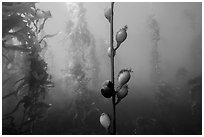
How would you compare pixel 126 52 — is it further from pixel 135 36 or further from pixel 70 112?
pixel 70 112

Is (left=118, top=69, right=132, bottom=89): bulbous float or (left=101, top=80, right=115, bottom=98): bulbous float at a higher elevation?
(left=118, top=69, right=132, bottom=89): bulbous float

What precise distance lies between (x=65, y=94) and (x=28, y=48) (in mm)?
14606

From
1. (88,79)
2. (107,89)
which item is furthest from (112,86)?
(88,79)

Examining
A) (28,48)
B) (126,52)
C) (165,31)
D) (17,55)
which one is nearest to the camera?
(28,48)

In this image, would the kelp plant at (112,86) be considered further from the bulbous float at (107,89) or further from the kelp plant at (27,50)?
the kelp plant at (27,50)

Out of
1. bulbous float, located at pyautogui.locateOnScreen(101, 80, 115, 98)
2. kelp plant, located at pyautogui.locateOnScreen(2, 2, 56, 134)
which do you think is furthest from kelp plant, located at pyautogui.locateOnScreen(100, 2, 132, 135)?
kelp plant, located at pyautogui.locateOnScreen(2, 2, 56, 134)

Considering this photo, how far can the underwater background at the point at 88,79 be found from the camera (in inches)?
89.8

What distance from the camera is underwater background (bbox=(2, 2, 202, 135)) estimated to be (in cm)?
228

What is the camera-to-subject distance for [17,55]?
3.66 metres

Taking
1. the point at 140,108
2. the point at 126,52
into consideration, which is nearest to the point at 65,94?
the point at 140,108

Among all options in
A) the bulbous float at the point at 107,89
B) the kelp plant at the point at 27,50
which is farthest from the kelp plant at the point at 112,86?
the kelp plant at the point at 27,50

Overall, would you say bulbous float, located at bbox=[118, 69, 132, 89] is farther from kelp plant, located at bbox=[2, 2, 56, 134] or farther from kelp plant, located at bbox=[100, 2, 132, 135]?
kelp plant, located at bbox=[2, 2, 56, 134]

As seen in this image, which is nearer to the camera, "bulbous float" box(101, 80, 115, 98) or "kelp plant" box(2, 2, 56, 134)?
"bulbous float" box(101, 80, 115, 98)

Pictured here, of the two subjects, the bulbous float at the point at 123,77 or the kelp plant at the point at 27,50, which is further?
the kelp plant at the point at 27,50
